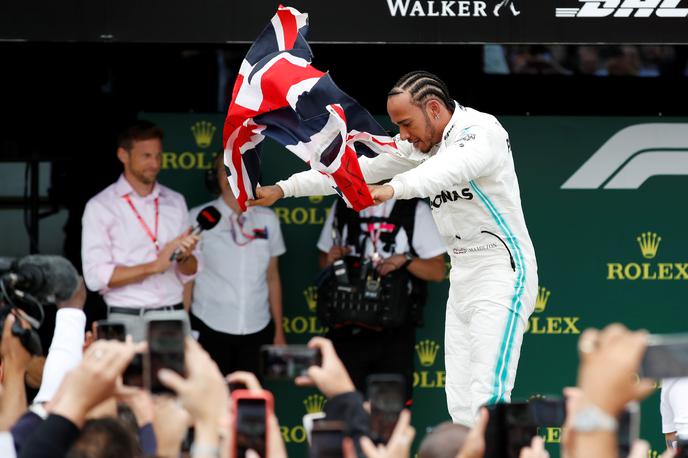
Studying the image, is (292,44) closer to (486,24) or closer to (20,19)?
(486,24)

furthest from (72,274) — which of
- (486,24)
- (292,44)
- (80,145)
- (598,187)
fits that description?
(598,187)

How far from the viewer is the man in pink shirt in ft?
23.2

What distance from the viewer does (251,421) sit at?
9.98ft

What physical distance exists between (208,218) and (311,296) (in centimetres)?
103

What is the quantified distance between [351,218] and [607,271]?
1642 millimetres

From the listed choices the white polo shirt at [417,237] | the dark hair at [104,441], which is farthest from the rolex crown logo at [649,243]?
the dark hair at [104,441]

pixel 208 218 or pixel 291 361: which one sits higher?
pixel 208 218

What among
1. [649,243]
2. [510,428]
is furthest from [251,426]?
[649,243]

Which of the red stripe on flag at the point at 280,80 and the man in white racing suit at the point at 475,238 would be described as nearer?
the man in white racing suit at the point at 475,238

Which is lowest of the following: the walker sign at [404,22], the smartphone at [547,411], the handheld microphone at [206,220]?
the smartphone at [547,411]

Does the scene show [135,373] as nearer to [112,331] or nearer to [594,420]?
[112,331]

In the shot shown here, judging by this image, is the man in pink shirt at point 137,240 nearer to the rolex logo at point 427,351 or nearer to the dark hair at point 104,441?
the rolex logo at point 427,351

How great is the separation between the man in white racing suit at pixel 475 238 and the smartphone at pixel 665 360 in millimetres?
2524

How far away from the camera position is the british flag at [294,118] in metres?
5.38
